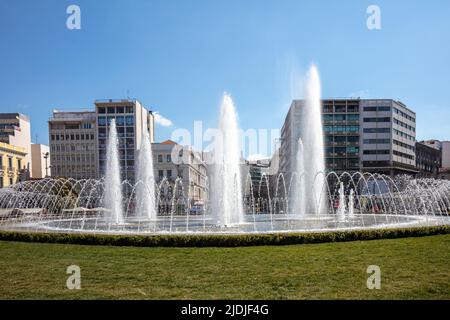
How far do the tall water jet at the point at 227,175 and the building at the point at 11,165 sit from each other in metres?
49.4

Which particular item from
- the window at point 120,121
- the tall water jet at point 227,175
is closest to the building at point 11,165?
the window at point 120,121

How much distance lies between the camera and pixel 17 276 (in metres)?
8.44

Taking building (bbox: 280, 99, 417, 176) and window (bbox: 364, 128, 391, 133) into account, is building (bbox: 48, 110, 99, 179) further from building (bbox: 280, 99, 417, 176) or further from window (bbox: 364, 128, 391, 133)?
window (bbox: 364, 128, 391, 133)

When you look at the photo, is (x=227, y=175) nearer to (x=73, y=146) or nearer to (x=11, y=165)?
(x=11, y=165)

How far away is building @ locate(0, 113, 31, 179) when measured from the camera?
70.1 metres

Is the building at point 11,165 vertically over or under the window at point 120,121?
under

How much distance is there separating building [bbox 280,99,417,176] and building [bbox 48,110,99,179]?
46.7 metres

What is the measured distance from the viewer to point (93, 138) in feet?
251

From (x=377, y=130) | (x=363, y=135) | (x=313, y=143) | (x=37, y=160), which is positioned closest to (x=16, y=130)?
(x=37, y=160)

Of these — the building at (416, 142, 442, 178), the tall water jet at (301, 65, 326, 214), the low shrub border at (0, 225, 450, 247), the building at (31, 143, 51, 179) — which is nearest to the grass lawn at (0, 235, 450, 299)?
the low shrub border at (0, 225, 450, 247)

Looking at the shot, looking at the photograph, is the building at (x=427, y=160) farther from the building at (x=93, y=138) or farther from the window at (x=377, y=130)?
the building at (x=93, y=138)

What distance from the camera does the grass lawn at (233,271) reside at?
683 cm

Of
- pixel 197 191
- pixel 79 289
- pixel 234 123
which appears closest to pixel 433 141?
pixel 197 191

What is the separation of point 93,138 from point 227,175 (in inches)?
2469
